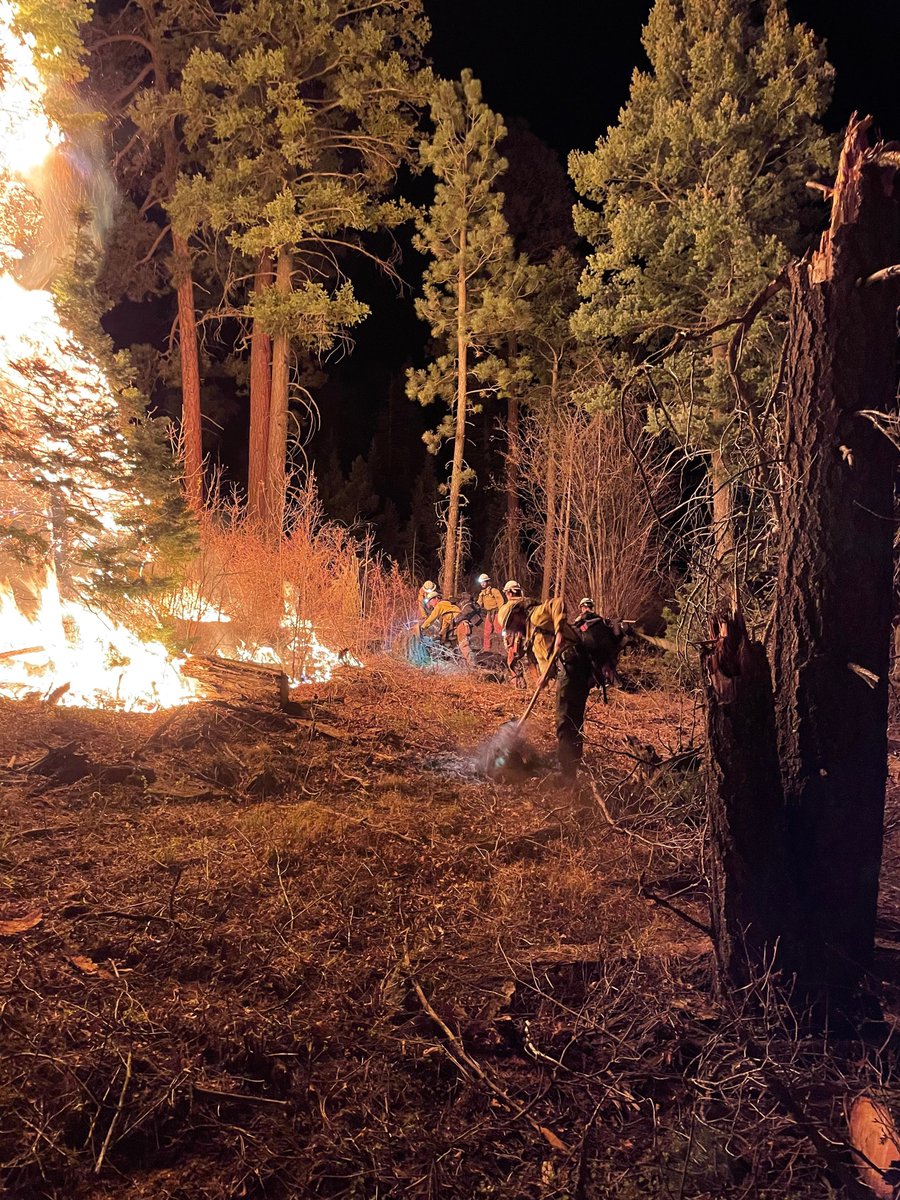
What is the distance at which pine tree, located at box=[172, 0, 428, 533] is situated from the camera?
567 inches

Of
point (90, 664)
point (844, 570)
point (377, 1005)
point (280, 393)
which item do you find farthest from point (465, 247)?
point (377, 1005)

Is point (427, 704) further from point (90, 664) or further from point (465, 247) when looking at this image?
point (465, 247)

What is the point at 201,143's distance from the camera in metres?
16.6

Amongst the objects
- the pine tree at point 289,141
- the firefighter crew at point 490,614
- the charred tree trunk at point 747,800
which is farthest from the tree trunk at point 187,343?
the charred tree trunk at point 747,800

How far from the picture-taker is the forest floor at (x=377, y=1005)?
290 cm

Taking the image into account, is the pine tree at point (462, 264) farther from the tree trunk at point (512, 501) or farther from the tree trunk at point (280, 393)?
the tree trunk at point (280, 393)

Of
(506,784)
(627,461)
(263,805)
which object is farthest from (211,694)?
(627,461)

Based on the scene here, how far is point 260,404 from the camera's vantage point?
16500mm

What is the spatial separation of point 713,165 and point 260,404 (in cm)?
946

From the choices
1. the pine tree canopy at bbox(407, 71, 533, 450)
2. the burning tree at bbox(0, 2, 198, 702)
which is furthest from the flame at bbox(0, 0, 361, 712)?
the pine tree canopy at bbox(407, 71, 533, 450)

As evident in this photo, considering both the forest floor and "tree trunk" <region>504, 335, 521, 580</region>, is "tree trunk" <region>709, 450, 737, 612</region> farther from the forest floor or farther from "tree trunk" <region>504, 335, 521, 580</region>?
"tree trunk" <region>504, 335, 521, 580</region>

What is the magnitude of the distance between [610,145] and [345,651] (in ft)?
33.1

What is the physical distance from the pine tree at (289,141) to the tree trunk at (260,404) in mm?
33

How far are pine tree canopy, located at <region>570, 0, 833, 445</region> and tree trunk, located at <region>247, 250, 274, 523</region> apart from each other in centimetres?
681
